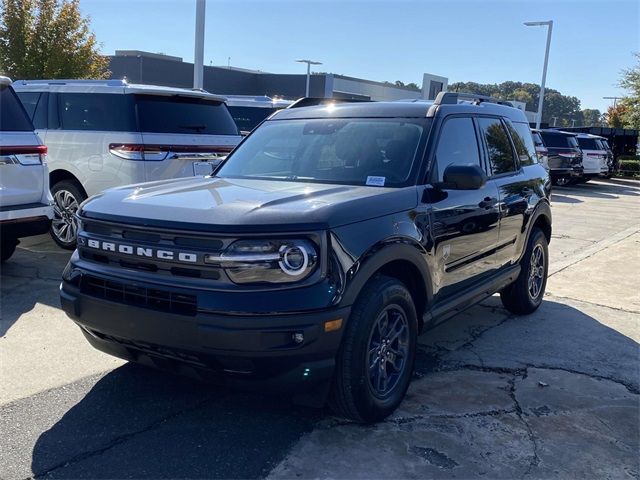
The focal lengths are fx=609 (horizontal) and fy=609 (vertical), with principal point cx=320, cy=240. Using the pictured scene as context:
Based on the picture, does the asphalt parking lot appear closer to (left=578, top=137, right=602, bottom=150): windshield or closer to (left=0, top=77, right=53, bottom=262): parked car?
(left=0, top=77, right=53, bottom=262): parked car

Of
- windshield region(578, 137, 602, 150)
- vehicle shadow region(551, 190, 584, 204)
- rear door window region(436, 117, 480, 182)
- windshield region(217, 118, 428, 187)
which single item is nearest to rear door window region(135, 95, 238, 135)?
windshield region(217, 118, 428, 187)

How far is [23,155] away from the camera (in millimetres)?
5895

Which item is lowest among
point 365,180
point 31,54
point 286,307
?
point 286,307

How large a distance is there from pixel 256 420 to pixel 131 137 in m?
4.49

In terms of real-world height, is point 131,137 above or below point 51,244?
above

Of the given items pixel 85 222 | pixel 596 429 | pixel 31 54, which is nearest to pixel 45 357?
pixel 85 222

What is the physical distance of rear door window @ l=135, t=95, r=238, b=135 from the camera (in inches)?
283

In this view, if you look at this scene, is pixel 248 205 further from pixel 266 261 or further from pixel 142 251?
pixel 142 251

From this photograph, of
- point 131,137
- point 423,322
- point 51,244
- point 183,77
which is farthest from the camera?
point 183,77

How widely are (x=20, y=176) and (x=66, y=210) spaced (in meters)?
1.69

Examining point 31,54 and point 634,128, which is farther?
point 634,128

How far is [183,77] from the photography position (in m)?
40.4

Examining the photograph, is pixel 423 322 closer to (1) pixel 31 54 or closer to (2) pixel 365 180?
(2) pixel 365 180

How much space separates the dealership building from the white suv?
26449 millimetres
